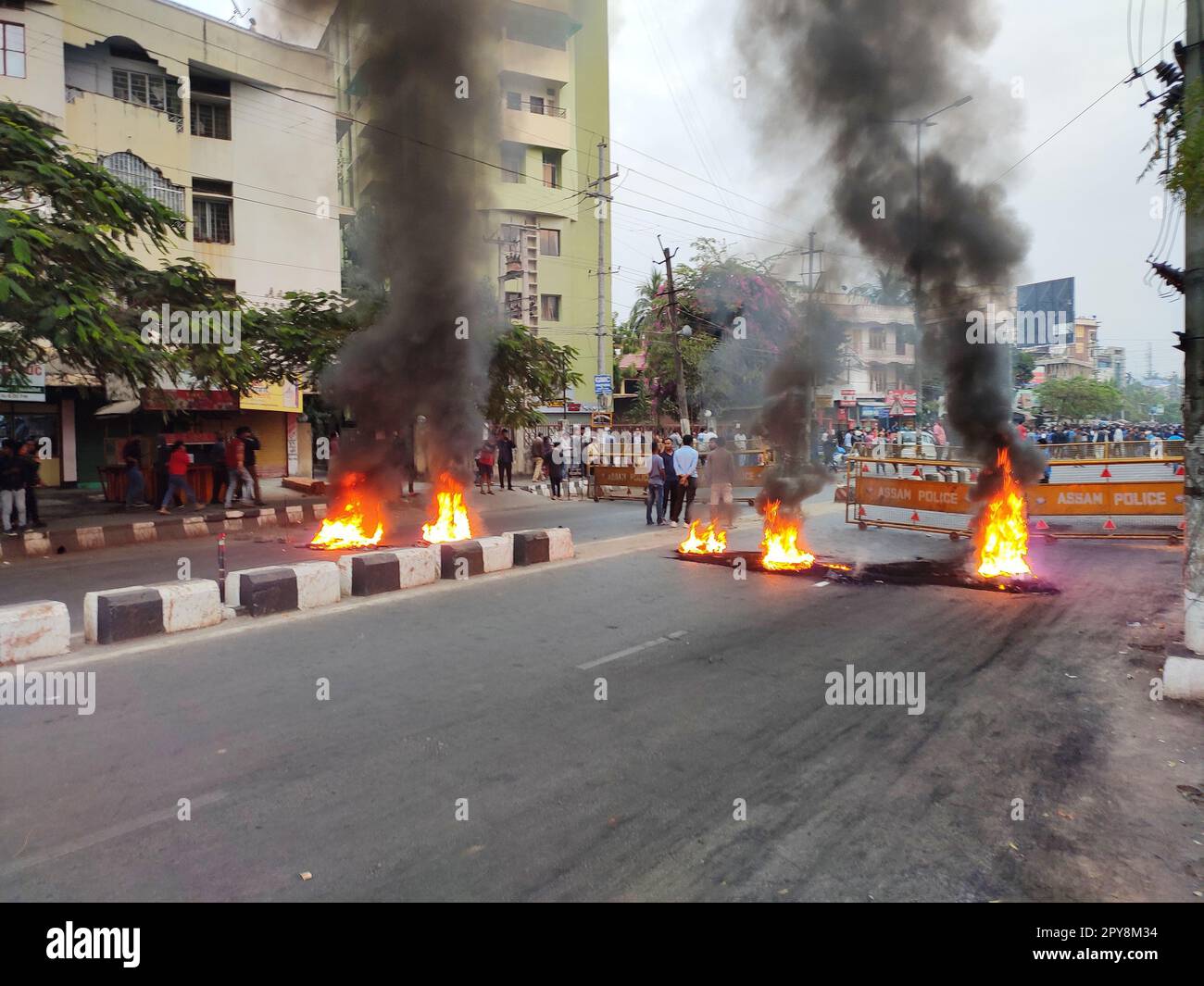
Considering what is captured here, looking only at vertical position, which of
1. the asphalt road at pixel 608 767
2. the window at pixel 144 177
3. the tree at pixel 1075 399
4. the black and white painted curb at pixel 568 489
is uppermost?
the window at pixel 144 177

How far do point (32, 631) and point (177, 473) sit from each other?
9.68 meters

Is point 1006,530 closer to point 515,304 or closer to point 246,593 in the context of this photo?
point 246,593

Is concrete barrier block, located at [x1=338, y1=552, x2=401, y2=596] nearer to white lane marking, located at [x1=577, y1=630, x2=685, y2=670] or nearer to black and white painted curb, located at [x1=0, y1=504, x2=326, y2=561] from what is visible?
white lane marking, located at [x1=577, y1=630, x2=685, y2=670]

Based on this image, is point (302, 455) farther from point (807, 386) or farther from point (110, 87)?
point (807, 386)

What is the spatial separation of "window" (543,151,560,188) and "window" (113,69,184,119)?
1463cm

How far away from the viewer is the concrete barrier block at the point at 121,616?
20.8 feet

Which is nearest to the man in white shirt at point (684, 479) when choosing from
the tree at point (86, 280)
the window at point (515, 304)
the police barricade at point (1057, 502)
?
the police barricade at point (1057, 502)

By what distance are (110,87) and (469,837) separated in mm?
21958

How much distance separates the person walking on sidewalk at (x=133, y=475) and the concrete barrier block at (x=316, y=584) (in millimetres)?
9716

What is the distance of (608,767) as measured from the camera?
406 cm

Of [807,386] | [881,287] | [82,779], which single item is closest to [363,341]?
[807,386]

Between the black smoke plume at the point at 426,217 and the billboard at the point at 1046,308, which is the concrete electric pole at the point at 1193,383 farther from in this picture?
the billboard at the point at 1046,308
